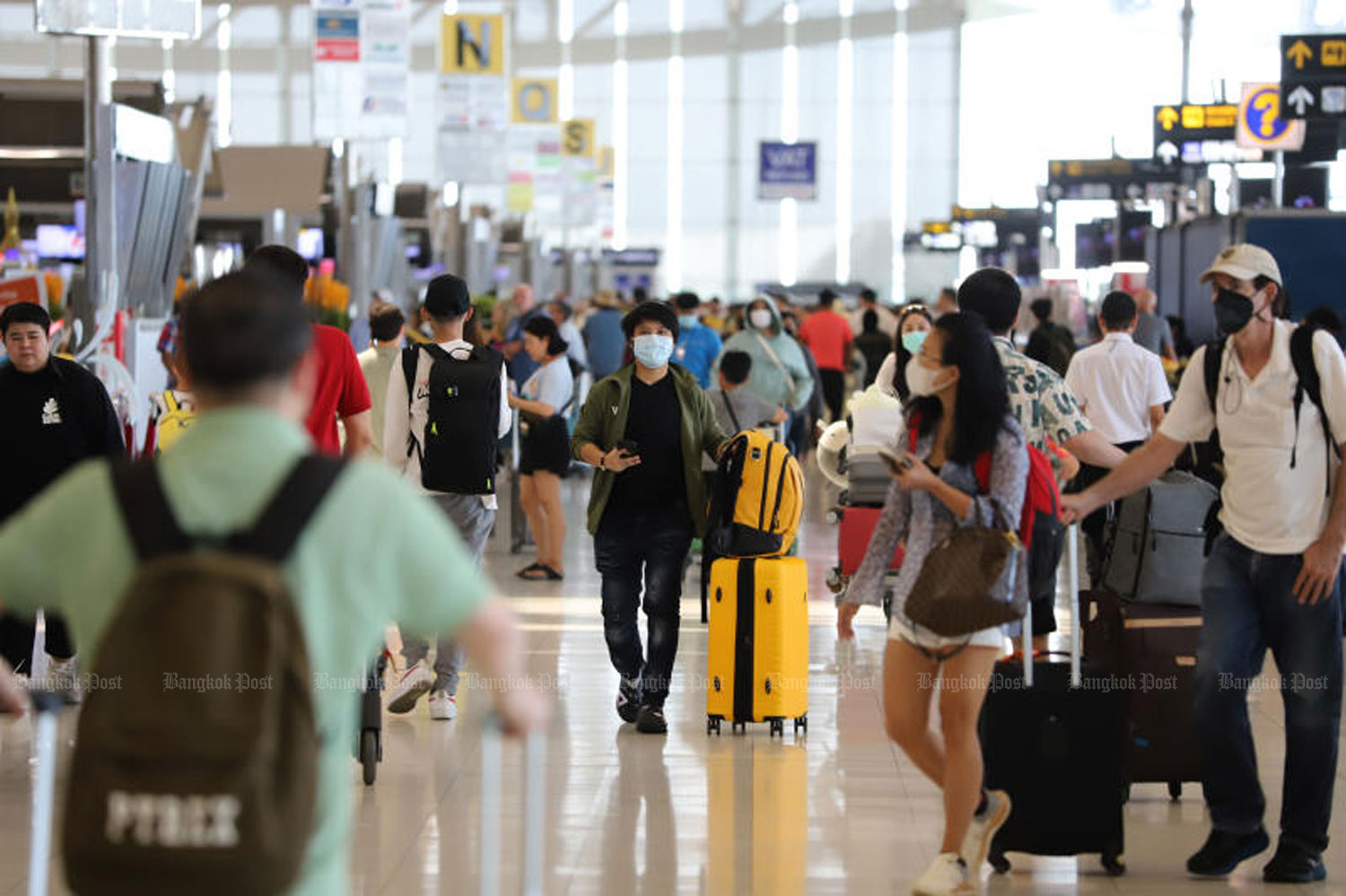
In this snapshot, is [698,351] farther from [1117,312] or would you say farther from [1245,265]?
[1245,265]

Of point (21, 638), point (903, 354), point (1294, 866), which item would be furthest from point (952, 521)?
point (21, 638)

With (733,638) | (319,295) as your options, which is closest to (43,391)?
(733,638)

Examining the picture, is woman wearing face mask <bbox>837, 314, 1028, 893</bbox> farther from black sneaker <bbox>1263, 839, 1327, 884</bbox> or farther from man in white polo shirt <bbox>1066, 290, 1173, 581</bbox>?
man in white polo shirt <bbox>1066, 290, 1173, 581</bbox>

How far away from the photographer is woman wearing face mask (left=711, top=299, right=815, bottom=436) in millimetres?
13648

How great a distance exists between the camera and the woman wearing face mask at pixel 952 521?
5.09m

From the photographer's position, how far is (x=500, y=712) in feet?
9.13

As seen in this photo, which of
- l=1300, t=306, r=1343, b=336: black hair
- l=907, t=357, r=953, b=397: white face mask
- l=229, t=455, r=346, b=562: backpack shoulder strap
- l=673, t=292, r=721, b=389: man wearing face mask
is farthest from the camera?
l=673, t=292, r=721, b=389: man wearing face mask

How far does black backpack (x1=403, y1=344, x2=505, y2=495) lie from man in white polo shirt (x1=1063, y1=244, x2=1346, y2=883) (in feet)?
8.86

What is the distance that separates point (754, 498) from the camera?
7.67 metres

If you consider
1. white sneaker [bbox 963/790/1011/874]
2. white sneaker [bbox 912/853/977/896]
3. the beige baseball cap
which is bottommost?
white sneaker [bbox 912/853/977/896]

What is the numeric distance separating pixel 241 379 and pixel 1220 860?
3.75 meters

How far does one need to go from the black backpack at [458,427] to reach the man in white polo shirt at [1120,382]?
3.30 m

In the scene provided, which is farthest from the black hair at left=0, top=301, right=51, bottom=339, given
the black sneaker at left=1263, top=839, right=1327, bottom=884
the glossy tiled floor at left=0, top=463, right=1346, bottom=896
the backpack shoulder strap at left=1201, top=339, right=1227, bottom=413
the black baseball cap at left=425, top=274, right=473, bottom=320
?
the black sneaker at left=1263, top=839, right=1327, bottom=884

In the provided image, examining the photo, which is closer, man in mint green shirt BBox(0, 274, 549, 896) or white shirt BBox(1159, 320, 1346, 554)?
man in mint green shirt BBox(0, 274, 549, 896)
